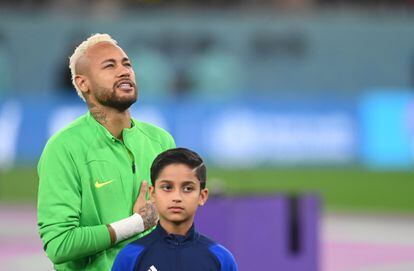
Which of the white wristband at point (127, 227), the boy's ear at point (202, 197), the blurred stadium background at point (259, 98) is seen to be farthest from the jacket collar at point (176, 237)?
the blurred stadium background at point (259, 98)

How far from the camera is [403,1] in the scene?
28.3 meters

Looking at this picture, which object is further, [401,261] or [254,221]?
[401,261]

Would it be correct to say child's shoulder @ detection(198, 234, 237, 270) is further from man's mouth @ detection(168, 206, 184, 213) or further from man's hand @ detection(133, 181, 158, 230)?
man's hand @ detection(133, 181, 158, 230)

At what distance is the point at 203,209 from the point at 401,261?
4.34 metres

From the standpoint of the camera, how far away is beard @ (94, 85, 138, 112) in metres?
4.68

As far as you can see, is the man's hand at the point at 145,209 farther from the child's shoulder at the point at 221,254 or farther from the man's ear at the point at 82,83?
the man's ear at the point at 82,83

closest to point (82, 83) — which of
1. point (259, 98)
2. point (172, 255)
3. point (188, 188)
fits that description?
point (188, 188)

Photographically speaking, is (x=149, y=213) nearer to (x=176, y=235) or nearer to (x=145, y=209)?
(x=145, y=209)

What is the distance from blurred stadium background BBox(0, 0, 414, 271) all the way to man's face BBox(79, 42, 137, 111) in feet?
23.7

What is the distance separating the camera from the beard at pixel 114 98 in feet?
15.4

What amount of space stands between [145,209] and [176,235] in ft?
1.27

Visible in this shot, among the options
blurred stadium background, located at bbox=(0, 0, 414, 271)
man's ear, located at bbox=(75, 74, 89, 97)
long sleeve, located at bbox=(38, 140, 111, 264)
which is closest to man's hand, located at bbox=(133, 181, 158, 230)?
long sleeve, located at bbox=(38, 140, 111, 264)

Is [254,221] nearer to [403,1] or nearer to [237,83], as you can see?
[237,83]

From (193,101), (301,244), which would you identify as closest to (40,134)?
(193,101)
